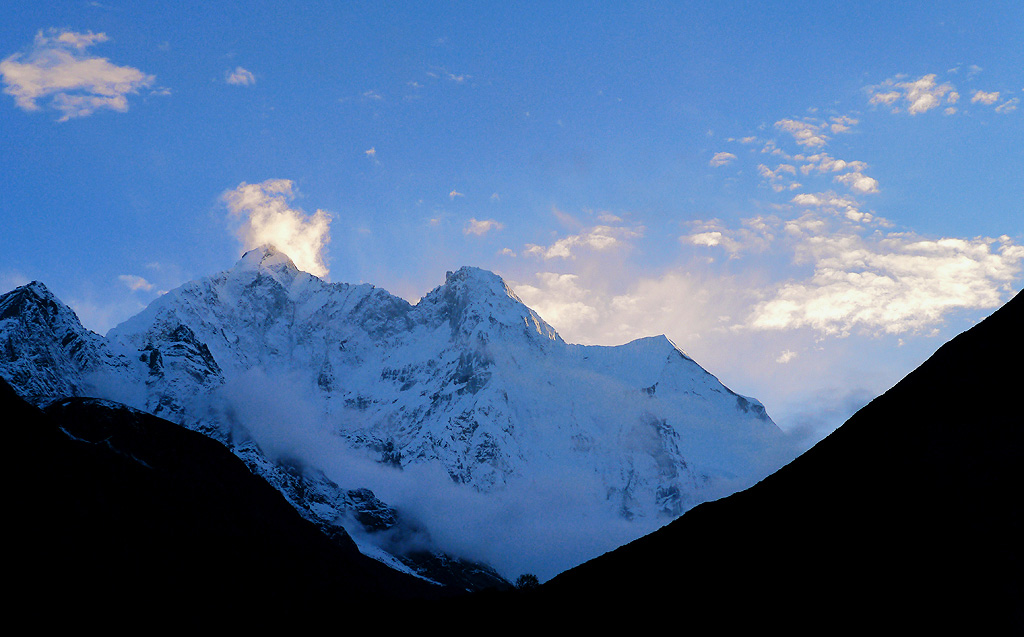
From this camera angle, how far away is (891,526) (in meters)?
24.8

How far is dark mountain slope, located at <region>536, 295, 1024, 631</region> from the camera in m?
20.9

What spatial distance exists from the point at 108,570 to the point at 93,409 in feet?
183

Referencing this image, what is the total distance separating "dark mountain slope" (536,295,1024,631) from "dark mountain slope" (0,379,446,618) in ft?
136

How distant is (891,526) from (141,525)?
87.4m

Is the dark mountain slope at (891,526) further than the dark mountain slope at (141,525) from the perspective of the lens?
No

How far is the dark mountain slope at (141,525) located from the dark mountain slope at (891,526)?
41.3 meters

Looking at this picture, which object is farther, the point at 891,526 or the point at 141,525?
the point at 141,525

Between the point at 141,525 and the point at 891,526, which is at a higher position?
the point at 141,525

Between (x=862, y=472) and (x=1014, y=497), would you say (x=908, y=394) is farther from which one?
(x=1014, y=497)

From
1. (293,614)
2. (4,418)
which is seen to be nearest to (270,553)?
(293,614)

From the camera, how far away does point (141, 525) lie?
86812 millimetres

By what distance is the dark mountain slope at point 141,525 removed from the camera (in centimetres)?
6612

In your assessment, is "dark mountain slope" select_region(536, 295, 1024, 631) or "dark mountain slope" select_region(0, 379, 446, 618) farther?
"dark mountain slope" select_region(0, 379, 446, 618)

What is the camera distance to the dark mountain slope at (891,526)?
68.6 ft
